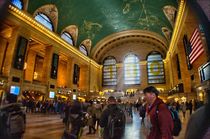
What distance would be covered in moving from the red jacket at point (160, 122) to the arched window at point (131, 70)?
29.2 m

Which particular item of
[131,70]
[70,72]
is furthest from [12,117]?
[131,70]

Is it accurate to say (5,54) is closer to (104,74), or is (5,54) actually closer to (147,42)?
(104,74)

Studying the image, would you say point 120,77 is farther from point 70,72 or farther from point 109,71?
point 70,72

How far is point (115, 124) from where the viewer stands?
2.49 metres

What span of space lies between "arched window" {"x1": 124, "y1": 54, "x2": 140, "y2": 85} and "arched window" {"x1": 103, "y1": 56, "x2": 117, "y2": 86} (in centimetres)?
215

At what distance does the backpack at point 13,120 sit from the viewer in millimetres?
2072

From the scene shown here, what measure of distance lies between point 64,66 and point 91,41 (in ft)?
19.7

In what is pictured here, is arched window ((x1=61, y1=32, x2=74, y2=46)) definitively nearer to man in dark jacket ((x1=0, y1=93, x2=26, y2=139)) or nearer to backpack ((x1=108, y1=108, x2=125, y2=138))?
man in dark jacket ((x1=0, y1=93, x2=26, y2=139))

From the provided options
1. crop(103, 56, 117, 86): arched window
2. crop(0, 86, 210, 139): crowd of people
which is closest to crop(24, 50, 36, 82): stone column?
crop(103, 56, 117, 86): arched window

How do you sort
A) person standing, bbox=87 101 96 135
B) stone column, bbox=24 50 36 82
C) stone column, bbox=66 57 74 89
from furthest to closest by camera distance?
stone column, bbox=66 57 74 89
stone column, bbox=24 50 36 82
person standing, bbox=87 101 96 135

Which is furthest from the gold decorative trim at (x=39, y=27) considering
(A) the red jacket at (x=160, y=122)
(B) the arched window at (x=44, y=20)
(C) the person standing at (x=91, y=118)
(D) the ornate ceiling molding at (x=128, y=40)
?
(A) the red jacket at (x=160, y=122)

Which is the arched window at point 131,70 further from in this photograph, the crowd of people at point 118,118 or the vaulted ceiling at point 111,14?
the crowd of people at point 118,118

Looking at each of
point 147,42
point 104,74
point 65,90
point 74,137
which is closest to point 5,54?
point 65,90

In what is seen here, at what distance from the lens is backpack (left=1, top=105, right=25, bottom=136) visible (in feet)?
6.80
